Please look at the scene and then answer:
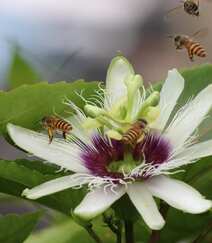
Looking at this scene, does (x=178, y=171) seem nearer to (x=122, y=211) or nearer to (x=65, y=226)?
(x=122, y=211)

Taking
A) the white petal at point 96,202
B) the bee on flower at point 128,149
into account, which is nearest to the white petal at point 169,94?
the bee on flower at point 128,149

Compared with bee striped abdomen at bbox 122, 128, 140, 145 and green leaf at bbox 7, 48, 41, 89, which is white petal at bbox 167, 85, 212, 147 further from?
green leaf at bbox 7, 48, 41, 89

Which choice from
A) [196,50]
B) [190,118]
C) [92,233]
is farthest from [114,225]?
[196,50]

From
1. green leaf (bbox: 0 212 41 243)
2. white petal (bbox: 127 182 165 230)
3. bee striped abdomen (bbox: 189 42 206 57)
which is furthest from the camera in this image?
bee striped abdomen (bbox: 189 42 206 57)

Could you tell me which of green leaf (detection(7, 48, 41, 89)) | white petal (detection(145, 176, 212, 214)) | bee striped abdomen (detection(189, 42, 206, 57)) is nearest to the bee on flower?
white petal (detection(145, 176, 212, 214))

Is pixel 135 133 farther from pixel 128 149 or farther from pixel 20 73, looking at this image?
pixel 20 73

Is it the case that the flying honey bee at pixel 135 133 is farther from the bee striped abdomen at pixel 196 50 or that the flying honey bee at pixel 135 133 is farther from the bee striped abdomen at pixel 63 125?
the bee striped abdomen at pixel 196 50

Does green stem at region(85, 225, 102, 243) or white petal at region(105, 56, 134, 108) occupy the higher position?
white petal at region(105, 56, 134, 108)
